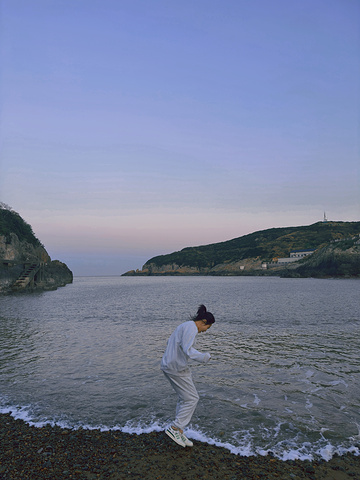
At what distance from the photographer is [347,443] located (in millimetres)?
6363

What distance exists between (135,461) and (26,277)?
55.0 metres

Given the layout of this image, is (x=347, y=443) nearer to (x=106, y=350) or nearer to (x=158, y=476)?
(x=158, y=476)

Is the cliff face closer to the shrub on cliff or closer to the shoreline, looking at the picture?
the shrub on cliff

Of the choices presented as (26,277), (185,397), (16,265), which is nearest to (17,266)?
(16,265)

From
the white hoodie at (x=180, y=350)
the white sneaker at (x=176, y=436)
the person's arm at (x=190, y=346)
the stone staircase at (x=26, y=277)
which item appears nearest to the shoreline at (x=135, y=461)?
the white sneaker at (x=176, y=436)

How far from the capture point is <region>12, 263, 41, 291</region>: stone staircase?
168 ft

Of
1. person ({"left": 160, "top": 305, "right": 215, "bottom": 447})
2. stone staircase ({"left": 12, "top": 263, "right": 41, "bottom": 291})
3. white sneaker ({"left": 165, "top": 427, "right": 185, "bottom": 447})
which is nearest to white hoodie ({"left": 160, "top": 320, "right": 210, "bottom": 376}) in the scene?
person ({"left": 160, "top": 305, "right": 215, "bottom": 447})

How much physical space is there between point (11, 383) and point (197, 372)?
6378mm

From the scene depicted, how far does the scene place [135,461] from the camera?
5.49 m

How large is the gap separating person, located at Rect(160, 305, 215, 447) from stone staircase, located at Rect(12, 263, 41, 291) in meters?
52.6

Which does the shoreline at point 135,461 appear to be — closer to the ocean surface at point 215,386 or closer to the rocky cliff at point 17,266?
the ocean surface at point 215,386

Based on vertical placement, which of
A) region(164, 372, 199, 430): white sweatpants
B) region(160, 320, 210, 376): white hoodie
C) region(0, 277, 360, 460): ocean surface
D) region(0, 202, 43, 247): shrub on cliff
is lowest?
region(0, 277, 360, 460): ocean surface

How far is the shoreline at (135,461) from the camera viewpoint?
5086mm

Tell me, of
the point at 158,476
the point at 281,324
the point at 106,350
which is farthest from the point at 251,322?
the point at 158,476
